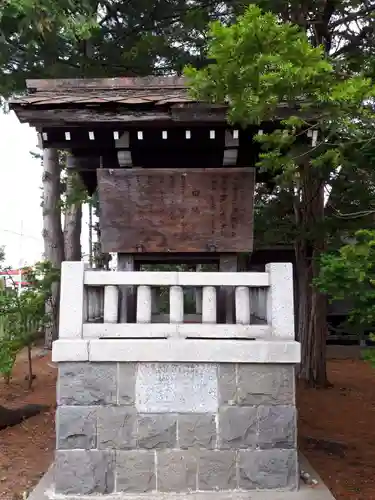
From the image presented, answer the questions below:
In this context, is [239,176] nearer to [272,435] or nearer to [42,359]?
[272,435]

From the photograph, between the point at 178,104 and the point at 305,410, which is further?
the point at 305,410

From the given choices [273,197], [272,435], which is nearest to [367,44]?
[273,197]

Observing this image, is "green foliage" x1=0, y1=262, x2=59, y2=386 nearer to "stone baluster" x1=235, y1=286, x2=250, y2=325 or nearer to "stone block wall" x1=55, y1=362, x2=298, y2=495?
"stone block wall" x1=55, y1=362, x2=298, y2=495

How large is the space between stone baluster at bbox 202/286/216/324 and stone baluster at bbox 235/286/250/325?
0.71ft

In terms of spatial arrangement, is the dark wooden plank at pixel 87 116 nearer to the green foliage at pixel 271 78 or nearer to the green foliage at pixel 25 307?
the green foliage at pixel 271 78

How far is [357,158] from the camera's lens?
5340 millimetres

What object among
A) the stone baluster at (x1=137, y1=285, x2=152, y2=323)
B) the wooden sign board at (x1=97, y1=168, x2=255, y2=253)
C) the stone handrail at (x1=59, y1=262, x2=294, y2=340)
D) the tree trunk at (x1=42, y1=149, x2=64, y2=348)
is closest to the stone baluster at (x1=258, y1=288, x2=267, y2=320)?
the stone handrail at (x1=59, y1=262, x2=294, y2=340)

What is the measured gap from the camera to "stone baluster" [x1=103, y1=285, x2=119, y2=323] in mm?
4555

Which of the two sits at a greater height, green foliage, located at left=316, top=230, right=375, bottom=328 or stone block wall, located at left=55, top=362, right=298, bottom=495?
green foliage, located at left=316, top=230, right=375, bottom=328

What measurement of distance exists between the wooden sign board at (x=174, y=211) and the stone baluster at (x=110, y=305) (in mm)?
1043

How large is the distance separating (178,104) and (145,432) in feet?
9.73

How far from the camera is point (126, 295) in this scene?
5.82 meters

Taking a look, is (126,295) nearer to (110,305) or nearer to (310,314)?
(110,305)

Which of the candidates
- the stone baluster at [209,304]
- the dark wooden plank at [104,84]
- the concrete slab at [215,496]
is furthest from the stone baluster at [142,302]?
the dark wooden plank at [104,84]
